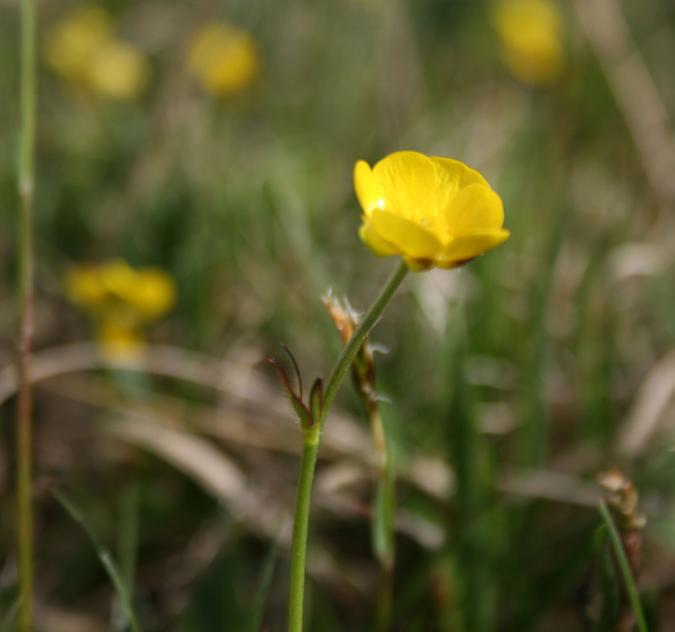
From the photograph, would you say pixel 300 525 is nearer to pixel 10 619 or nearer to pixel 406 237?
pixel 406 237

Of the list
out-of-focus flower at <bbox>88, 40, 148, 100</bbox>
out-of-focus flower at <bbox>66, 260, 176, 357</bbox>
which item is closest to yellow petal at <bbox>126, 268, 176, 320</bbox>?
out-of-focus flower at <bbox>66, 260, 176, 357</bbox>

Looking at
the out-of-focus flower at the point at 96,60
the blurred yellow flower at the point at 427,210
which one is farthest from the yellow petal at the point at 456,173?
the out-of-focus flower at the point at 96,60

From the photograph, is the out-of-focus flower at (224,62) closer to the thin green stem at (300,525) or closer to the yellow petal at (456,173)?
the yellow petal at (456,173)

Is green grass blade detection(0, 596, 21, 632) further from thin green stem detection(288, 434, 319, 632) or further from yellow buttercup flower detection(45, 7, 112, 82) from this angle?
yellow buttercup flower detection(45, 7, 112, 82)

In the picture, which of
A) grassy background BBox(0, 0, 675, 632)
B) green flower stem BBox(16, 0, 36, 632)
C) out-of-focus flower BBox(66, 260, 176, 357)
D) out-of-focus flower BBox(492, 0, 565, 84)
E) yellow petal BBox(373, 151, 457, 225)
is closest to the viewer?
yellow petal BBox(373, 151, 457, 225)

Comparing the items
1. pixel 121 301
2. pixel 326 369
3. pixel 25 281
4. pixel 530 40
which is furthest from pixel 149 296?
pixel 530 40

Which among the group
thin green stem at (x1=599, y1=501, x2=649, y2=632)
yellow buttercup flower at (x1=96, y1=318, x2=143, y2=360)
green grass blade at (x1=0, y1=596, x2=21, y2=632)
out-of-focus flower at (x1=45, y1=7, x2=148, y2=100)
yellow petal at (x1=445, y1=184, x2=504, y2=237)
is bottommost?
thin green stem at (x1=599, y1=501, x2=649, y2=632)

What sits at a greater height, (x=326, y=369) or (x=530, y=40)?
(x=530, y=40)
